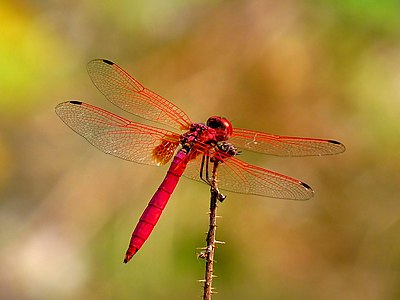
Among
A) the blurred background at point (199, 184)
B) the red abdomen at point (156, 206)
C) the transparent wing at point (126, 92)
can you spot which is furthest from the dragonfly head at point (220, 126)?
the blurred background at point (199, 184)

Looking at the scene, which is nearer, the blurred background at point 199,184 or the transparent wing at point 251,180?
the transparent wing at point 251,180

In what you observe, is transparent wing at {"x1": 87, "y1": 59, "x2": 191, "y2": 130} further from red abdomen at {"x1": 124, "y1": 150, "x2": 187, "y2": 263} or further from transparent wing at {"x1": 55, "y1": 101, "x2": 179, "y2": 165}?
red abdomen at {"x1": 124, "y1": 150, "x2": 187, "y2": 263}

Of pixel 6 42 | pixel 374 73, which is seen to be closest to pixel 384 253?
pixel 374 73

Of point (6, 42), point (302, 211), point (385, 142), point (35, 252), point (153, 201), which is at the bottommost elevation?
point (153, 201)

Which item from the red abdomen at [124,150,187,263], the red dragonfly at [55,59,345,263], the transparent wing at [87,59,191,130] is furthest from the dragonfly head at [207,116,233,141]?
the transparent wing at [87,59,191,130]

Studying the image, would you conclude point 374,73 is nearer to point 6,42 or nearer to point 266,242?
point 266,242

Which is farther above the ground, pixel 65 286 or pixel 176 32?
pixel 176 32

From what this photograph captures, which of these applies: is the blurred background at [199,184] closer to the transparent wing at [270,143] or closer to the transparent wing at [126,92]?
the transparent wing at [126,92]
